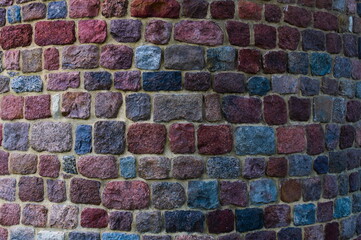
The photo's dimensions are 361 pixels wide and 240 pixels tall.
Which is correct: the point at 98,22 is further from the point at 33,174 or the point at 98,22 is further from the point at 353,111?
the point at 353,111

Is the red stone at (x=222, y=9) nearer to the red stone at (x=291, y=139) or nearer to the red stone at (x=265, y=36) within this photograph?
the red stone at (x=265, y=36)

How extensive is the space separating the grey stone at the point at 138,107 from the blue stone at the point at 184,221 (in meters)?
0.71

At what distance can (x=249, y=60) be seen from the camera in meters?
3.35

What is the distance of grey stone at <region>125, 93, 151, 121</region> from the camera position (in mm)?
3207

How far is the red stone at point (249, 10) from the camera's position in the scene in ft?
11.0

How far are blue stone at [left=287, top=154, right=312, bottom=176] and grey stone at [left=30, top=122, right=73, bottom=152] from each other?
167 cm

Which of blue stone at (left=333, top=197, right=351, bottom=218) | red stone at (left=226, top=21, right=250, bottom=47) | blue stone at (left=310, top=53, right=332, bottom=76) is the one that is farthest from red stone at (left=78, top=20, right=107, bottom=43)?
blue stone at (left=333, top=197, right=351, bottom=218)

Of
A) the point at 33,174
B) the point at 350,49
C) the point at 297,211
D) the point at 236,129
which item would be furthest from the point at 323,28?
the point at 33,174

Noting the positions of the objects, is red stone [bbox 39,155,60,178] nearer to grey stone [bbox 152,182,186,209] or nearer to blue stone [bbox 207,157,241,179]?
grey stone [bbox 152,182,186,209]

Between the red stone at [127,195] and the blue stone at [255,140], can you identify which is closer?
the red stone at [127,195]

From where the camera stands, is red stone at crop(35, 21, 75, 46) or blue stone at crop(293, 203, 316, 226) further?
blue stone at crop(293, 203, 316, 226)

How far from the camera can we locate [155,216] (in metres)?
3.19

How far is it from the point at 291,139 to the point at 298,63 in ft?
1.97

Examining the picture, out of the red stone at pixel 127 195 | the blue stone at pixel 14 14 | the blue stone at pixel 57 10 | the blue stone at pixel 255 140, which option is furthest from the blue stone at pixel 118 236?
the blue stone at pixel 14 14
